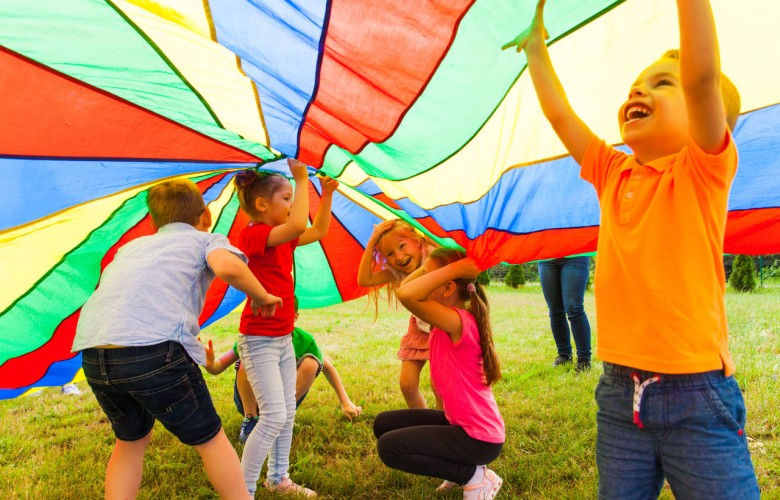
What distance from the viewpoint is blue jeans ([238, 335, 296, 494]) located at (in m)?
2.30

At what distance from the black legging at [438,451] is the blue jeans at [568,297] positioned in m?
2.17

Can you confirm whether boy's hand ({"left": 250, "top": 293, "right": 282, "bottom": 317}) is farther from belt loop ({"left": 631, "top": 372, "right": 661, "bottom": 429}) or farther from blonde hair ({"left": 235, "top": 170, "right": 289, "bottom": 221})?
belt loop ({"left": 631, "top": 372, "right": 661, "bottom": 429})

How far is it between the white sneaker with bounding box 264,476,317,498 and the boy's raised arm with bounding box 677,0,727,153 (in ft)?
6.67


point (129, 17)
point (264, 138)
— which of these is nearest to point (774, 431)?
point (264, 138)

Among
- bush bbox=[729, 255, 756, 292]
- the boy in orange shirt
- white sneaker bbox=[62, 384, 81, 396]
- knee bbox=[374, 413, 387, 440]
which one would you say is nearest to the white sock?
knee bbox=[374, 413, 387, 440]

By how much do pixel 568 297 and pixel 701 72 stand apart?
3.31 m

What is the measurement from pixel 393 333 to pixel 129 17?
215 inches

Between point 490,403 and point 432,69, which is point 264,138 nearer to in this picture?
point 432,69

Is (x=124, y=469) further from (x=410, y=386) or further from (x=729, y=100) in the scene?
(x=729, y=100)

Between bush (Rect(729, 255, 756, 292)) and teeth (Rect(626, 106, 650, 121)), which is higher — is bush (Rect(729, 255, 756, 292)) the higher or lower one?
the lower one

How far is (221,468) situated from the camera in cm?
193

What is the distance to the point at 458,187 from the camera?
6.54 ft

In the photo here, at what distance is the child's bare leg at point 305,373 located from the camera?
315 cm

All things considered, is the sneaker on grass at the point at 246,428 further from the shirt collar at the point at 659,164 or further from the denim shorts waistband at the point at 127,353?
the shirt collar at the point at 659,164
